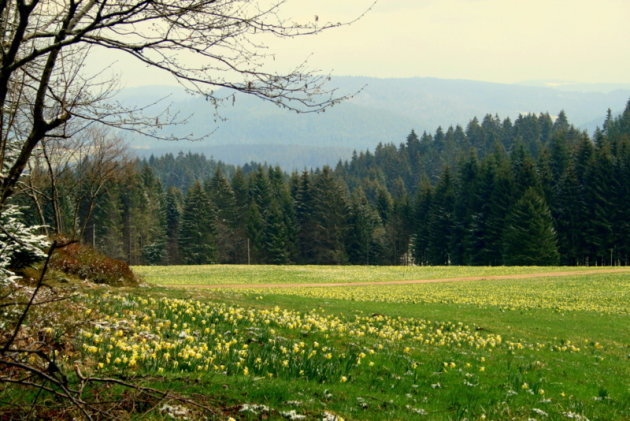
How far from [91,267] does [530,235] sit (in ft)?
216

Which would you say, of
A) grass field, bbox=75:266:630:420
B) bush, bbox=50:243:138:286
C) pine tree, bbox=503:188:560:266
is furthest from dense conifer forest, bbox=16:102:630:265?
grass field, bbox=75:266:630:420

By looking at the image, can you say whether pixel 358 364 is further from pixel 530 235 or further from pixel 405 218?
pixel 405 218

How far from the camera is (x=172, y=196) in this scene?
115938mm

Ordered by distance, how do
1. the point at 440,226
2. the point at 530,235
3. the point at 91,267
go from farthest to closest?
the point at 440,226
the point at 530,235
the point at 91,267

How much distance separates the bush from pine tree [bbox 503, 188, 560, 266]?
63.6m

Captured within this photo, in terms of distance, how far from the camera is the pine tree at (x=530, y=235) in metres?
73.8

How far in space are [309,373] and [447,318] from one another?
1336 centimetres

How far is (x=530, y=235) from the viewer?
244 feet

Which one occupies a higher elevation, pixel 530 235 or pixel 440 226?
pixel 440 226

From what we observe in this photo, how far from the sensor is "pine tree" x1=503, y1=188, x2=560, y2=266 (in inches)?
2904

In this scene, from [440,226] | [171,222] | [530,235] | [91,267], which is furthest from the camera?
[171,222]

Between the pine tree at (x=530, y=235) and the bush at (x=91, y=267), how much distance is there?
6360 centimetres

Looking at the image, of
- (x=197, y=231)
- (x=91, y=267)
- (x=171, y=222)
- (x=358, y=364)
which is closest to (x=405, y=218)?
(x=197, y=231)

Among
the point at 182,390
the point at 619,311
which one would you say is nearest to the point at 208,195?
the point at 619,311
